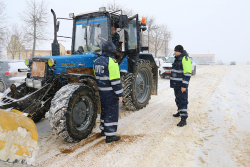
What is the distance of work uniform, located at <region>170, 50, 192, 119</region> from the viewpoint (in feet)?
13.6

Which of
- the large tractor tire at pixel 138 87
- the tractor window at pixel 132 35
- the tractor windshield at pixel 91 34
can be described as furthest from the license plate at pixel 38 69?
the tractor window at pixel 132 35

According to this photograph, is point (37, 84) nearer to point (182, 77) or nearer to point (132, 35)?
point (132, 35)

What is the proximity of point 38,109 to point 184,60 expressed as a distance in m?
3.25

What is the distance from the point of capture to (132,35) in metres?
5.09

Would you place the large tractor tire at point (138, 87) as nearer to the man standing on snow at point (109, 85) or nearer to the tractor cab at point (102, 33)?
the tractor cab at point (102, 33)

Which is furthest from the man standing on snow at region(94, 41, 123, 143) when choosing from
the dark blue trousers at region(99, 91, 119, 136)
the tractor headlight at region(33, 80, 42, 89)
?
the tractor headlight at region(33, 80, 42, 89)

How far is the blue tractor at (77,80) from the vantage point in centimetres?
303

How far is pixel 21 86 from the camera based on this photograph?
3.88 meters

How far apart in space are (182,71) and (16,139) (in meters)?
3.56

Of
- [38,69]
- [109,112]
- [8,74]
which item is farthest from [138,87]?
[8,74]

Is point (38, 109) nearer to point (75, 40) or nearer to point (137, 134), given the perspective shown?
point (137, 134)

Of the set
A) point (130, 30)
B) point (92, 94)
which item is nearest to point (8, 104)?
point (92, 94)

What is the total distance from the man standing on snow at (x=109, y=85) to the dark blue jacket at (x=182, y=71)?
1.71 meters

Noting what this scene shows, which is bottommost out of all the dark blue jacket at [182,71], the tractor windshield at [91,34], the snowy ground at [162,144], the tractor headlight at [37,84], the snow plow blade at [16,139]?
the snowy ground at [162,144]
